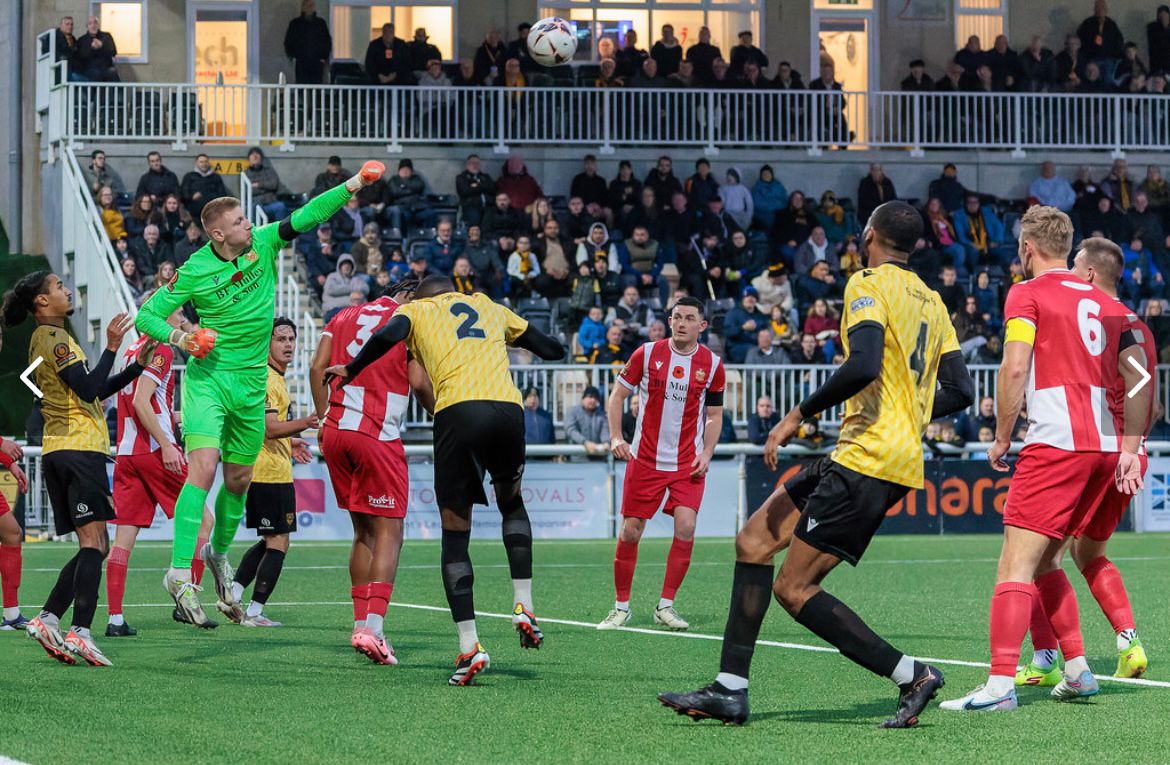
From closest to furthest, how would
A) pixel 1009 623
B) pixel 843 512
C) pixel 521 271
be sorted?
pixel 843 512
pixel 1009 623
pixel 521 271

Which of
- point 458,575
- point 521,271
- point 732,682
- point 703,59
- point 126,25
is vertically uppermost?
point 126,25

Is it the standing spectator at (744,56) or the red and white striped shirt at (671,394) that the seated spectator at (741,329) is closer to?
the standing spectator at (744,56)

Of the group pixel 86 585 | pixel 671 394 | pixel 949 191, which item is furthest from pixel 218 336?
pixel 949 191

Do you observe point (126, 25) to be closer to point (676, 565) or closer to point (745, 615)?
point (676, 565)

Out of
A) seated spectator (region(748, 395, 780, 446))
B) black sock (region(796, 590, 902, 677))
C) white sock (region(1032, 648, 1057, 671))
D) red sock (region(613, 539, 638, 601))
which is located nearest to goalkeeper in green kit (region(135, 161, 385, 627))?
red sock (region(613, 539, 638, 601))

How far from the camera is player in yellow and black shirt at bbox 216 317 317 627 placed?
12.0m

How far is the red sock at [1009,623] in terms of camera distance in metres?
7.50

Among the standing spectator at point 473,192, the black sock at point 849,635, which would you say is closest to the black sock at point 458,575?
the black sock at point 849,635

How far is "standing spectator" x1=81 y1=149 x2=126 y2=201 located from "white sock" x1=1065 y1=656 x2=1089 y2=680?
73.8 ft

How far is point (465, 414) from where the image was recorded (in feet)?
29.0

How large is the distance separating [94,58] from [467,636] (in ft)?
79.6

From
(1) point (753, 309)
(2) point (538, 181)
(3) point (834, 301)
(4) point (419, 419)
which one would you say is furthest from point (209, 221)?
(2) point (538, 181)

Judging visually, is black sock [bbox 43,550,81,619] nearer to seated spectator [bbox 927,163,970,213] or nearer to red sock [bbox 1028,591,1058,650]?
red sock [bbox 1028,591,1058,650]

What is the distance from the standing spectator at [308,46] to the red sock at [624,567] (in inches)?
848
